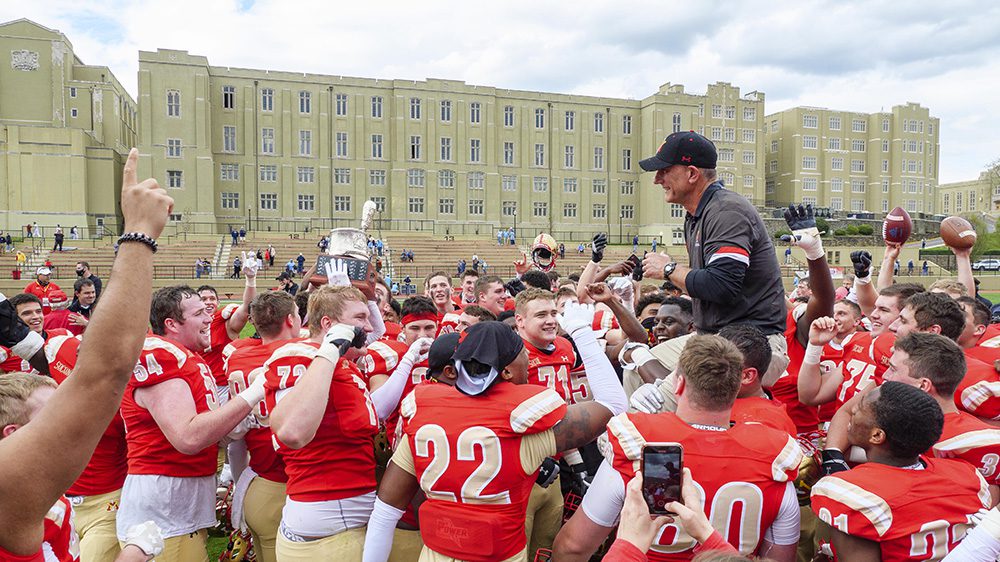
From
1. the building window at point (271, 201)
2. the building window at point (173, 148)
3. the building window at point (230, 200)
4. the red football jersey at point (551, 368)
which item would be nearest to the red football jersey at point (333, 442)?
the red football jersey at point (551, 368)

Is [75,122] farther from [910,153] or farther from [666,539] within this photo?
[910,153]

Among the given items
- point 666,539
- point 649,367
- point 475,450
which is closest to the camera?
point 666,539

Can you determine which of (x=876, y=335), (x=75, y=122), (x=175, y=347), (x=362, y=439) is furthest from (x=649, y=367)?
(x=75, y=122)

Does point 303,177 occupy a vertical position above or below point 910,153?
below

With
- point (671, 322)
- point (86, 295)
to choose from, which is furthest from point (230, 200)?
point (671, 322)

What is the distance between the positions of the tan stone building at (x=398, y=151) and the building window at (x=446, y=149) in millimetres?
201

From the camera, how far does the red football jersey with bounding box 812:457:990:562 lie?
8.56ft

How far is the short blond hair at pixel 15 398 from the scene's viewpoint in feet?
7.27

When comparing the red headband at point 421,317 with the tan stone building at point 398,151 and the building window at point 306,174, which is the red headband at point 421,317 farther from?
the building window at point 306,174

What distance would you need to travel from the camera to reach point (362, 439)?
12.3ft

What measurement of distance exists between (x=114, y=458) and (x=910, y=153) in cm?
10180

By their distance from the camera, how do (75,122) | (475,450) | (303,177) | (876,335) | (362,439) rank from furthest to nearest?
1. (303,177)
2. (75,122)
3. (876,335)
4. (362,439)
5. (475,450)

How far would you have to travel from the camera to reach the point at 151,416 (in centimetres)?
384

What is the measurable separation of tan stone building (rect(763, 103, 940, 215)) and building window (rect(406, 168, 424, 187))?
154ft
